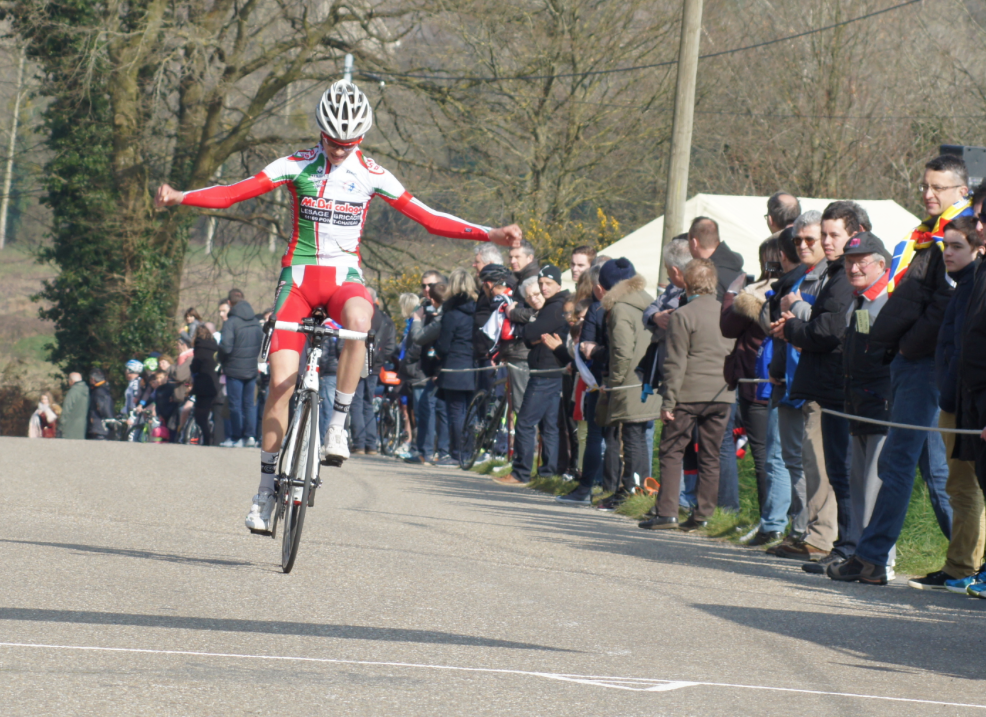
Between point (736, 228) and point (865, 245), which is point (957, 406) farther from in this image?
point (736, 228)

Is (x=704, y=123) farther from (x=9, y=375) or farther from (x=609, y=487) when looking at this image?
(x=609, y=487)

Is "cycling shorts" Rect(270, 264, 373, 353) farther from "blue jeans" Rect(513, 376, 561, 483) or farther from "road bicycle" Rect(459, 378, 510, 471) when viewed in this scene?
"road bicycle" Rect(459, 378, 510, 471)

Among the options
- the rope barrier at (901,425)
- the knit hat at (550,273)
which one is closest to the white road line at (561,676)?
the rope barrier at (901,425)

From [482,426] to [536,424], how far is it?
2360 mm

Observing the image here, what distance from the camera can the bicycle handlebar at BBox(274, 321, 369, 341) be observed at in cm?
769

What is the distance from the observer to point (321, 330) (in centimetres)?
782

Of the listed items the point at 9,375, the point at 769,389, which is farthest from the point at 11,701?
the point at 9,375

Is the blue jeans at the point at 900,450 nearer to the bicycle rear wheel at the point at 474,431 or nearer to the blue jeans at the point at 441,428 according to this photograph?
the bicycle rear wheel at the point at 474,431

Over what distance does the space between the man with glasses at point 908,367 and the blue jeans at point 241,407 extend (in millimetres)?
13871

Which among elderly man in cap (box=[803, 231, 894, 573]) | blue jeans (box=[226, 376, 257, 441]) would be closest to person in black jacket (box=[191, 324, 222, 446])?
blue jeans (box=[226, 376, 257, 441])

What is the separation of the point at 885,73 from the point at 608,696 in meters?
34.1

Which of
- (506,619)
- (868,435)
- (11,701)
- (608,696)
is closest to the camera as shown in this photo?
A: (11,701)

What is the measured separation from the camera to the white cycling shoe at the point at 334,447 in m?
7.92

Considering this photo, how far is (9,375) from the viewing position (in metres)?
37.8
